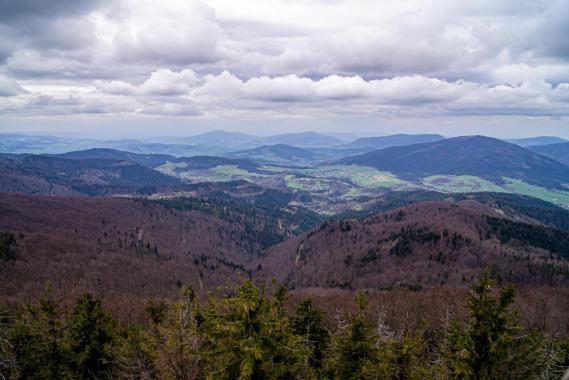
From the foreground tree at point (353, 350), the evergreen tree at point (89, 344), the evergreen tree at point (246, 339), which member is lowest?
the evergreen tree at point (89, 344)

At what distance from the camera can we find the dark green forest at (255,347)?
20688mm

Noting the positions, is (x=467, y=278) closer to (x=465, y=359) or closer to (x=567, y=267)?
(x=567, y=267)

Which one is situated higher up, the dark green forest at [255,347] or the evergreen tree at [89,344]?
the dark green forest at [255,347]

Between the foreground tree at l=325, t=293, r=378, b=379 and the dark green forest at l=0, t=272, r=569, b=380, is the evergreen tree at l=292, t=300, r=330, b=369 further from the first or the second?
the foreground tree at l=325, t=293, r=378, b=379

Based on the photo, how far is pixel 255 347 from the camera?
19.8 m

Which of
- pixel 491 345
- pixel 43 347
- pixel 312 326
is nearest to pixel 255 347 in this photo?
pixel 491 345

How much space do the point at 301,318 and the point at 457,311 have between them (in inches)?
2757

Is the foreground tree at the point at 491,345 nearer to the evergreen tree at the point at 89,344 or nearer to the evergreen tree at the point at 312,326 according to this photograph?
the evergreen tree at the point at 312,326

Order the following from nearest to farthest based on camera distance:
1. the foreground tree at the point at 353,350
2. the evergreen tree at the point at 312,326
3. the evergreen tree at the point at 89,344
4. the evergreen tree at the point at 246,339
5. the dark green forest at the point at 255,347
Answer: the evergreen tree at the point at 246,339 → the dark green forest at the point at 255,347 → the foreground tree at the point at 353,350 → the evergreen tree at the point at 89,344 → the evergreen tree at the point at 312,326

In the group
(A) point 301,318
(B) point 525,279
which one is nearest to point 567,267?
(B) point 525,279

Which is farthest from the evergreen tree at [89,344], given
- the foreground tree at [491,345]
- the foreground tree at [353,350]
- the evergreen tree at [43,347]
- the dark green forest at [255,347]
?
the foreground tree at [491,345]

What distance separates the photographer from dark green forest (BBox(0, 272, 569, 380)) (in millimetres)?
20688

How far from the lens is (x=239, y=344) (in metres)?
19.8

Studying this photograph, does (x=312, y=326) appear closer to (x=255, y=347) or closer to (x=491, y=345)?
(x=491, y=345)
